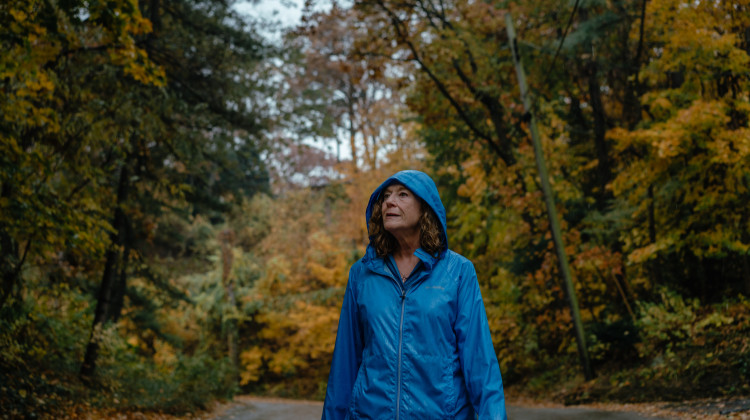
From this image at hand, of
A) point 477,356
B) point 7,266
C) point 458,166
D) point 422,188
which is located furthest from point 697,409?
point 458,166

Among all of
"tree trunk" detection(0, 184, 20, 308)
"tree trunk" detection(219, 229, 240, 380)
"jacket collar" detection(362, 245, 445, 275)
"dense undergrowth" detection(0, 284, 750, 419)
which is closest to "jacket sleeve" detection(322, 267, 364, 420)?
"jacket collar" detection(362, 245, 445, 275)

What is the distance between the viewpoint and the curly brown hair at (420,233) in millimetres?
2721

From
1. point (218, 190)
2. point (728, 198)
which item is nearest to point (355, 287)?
point (728, 198)

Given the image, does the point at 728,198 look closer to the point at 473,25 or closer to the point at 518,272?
the point at 518,272

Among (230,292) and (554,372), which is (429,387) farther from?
(230,292)

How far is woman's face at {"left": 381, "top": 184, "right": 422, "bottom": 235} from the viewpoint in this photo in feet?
9.00

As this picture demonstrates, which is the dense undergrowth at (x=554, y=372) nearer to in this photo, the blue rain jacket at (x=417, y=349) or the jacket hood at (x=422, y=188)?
the blue rain jacket at (x=417, y=349)

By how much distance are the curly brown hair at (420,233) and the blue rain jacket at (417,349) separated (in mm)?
59

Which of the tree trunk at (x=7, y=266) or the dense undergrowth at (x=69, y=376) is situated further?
the tree trunk at (x=7, y=266)

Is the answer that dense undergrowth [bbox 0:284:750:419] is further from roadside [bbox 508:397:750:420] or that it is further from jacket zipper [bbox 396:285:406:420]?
jacket zipper [bbox 396:285:406:420]

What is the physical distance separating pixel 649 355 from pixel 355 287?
10.3 meters

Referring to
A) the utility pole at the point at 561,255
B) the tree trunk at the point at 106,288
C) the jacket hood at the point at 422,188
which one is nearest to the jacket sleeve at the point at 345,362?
the jacket hood at the point at 422,188

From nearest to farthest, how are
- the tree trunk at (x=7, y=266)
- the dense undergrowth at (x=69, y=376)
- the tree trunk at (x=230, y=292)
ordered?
the dense undergrowth at (x=69, y=376), the tree trunk at (x=7, y=266), the tree trunk at (x=230, y=292)

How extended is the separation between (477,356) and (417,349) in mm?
260
